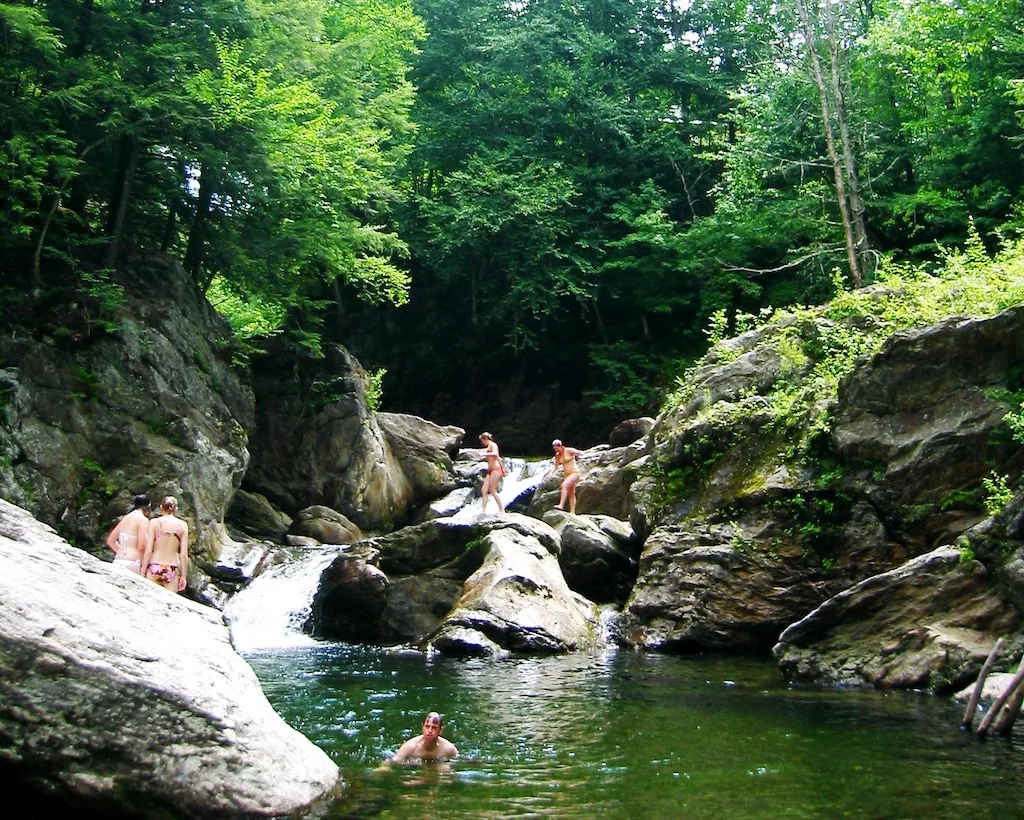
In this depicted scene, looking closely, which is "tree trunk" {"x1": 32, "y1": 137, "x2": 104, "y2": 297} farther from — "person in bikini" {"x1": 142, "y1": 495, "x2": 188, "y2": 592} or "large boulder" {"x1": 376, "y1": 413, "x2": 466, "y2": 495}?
"large boulder" {"x1": 376, "y1": 413, "x2": 466, "y2": 495}

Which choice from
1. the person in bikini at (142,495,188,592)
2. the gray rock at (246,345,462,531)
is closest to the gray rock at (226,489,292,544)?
the gray rock at (246,345,462,531)

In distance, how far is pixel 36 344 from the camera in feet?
61.7

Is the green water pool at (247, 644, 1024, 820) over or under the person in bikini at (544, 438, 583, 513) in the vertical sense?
under

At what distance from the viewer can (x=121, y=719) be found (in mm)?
5812

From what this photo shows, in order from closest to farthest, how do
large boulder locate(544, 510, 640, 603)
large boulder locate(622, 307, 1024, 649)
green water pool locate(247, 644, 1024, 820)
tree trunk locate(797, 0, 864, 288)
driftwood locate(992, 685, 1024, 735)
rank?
green water pool locate(247, 644, 1024, 820) < driftwood locate(992, 685, 1024, 735) < large boulder locate(622, 307, 1024, 649) < large boulder locate(544, 510, 640, 603) < tree trunk locate(797, 0, 864, 288)

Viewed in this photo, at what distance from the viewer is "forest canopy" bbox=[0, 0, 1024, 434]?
20.2 metres

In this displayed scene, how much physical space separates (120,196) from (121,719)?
18.3 metres

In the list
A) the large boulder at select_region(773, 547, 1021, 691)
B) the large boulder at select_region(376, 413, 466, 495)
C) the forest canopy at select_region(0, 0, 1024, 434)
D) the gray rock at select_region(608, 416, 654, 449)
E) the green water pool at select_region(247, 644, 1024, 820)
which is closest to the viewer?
the green water pool at select_region(247, 644, 1024, 820)

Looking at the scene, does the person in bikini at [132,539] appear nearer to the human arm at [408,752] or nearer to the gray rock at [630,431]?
the human arm at [408,752]

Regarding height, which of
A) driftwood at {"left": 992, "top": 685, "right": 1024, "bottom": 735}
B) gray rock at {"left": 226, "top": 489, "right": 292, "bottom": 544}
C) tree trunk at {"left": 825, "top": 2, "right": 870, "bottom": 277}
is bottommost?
driftwood at {"left": 992, "top": 685, "right": 1024, "bottom": 735}

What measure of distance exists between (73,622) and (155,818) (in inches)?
51.5

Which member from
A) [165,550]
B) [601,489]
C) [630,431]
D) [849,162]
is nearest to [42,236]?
[165,550]

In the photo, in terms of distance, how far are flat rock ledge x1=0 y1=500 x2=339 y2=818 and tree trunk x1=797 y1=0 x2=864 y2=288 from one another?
21.9 metres

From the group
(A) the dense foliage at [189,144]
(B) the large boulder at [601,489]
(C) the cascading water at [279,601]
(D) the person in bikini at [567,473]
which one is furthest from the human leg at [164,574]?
(B) the large boulder at [601,489]
